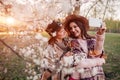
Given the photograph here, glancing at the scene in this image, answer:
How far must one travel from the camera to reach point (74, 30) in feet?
11.3

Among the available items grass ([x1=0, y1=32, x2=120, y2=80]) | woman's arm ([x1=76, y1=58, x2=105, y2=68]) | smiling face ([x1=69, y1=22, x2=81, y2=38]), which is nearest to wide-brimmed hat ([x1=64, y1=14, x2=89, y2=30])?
smiling face ([x1=69, y1=22, x2=81, y2=38])

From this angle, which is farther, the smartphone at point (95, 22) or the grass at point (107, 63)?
the grass at point (107, 63)

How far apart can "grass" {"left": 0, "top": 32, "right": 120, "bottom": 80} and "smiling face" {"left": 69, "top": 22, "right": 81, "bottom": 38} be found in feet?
4.74

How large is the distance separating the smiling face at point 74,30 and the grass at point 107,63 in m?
1.45

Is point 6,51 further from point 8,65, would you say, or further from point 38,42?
point 38,42

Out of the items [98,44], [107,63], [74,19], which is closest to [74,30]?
[74,19]

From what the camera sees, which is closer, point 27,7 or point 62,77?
point 62,77

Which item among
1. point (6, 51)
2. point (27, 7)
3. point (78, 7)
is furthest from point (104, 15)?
point (27, 7)

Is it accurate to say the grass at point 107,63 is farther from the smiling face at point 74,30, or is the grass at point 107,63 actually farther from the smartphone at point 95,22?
the smartphone at point 95,22

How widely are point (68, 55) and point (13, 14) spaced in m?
0.65

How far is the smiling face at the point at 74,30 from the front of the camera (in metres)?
3.46

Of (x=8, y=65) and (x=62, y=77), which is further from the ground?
(x=62, y=77)

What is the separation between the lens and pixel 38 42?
12.7 feet

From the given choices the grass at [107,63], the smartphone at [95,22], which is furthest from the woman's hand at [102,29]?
the grass at [107,63]
